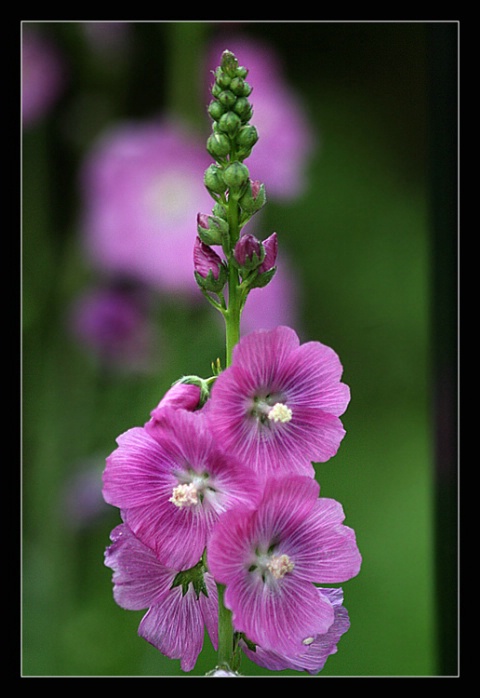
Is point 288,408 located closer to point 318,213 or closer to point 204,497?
point 204,497

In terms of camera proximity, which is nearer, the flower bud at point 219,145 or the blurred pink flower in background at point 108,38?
the flower bud at point 219,145

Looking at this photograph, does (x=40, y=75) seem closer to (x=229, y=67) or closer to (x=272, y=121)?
(x=272, y=121)

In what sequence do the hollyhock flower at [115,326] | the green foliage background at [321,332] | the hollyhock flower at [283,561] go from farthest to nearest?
the hollyhock flower at [115,326] → the green foliage background at [321,332] → the hollyhock flower at [283,561]

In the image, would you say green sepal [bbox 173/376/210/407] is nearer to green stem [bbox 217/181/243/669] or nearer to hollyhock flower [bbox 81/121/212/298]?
green stem [bbox 217/181/243/669]

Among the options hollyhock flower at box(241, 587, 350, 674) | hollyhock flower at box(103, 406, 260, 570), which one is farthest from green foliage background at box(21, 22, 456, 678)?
hollyhock flower at box(103, 406, 260, 570)

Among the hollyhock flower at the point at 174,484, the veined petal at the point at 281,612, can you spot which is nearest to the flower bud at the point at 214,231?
the hollyhock flower at the point at 174,484

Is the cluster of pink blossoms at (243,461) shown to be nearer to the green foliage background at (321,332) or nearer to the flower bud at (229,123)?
the flower bud at (229,123)

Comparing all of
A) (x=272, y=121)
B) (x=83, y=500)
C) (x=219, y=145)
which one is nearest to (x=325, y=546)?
(x=219, y=145)
